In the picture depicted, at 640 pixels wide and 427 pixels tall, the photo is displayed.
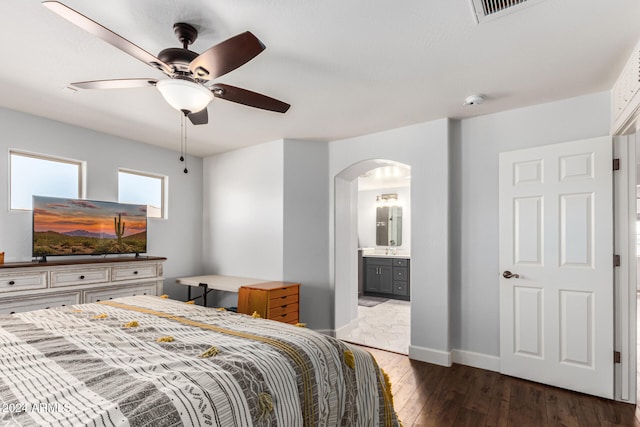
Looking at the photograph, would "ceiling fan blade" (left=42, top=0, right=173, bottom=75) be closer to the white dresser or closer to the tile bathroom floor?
the white dresser

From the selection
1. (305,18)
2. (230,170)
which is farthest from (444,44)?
(230,170)

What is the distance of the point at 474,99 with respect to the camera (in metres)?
2.90

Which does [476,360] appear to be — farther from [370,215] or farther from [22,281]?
[370,215]

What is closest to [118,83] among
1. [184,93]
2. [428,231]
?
[184,93]

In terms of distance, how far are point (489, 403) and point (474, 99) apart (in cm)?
249

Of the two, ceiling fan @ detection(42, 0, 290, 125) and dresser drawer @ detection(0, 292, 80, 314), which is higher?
ceiling fan @ detection(42, 0, 290, 125)

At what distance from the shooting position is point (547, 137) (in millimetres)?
3064

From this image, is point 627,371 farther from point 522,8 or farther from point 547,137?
point 522,8

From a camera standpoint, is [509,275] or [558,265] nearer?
[558,265]

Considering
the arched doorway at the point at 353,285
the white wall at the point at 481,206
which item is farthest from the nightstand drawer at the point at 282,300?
the white wall at the point at 481,206

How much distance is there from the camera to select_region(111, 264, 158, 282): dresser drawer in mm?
3646

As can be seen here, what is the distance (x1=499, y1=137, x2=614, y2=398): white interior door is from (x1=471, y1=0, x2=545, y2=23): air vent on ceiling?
1.64 m

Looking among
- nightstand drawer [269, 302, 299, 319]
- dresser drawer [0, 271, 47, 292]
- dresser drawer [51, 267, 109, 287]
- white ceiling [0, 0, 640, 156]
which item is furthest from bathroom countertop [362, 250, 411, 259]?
dresser drawer [0, 271, 47, 292]

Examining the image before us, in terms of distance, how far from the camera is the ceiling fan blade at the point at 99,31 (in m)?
1.35
